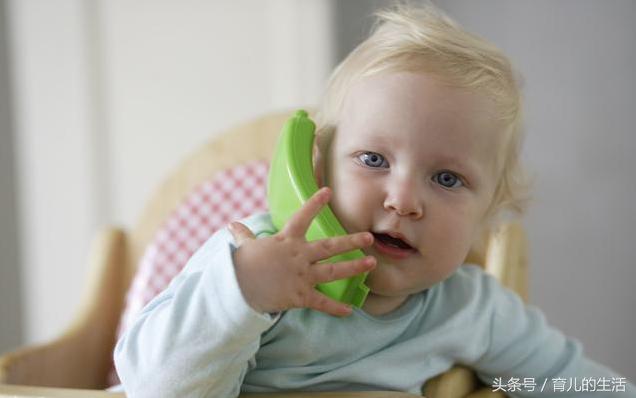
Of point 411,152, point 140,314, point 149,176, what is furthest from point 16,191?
point 411,152

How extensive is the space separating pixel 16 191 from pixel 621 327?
1.20 metres

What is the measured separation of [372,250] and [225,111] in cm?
94

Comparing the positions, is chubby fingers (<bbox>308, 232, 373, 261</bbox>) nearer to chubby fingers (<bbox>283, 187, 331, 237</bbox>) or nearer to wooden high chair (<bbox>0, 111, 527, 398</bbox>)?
chubby fingers (<bbox>283, 187, 331, 237</bbox>)

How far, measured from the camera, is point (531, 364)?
899mm

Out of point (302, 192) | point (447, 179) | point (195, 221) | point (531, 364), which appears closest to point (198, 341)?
point (302, 192)

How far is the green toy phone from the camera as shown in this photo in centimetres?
69

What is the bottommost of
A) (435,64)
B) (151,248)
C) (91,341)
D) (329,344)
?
(91,341)

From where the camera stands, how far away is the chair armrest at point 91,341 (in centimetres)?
102

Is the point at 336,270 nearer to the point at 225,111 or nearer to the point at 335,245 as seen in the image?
the point at 335,245

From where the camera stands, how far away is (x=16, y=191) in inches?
65.7

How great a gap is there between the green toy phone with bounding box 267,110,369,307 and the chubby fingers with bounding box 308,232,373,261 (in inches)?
1.3

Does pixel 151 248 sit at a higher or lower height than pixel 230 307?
lower

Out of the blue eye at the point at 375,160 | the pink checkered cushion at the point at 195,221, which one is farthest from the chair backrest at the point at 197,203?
the blue eye at the point at 375,160

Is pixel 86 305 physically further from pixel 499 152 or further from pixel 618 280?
pixel 618 280
